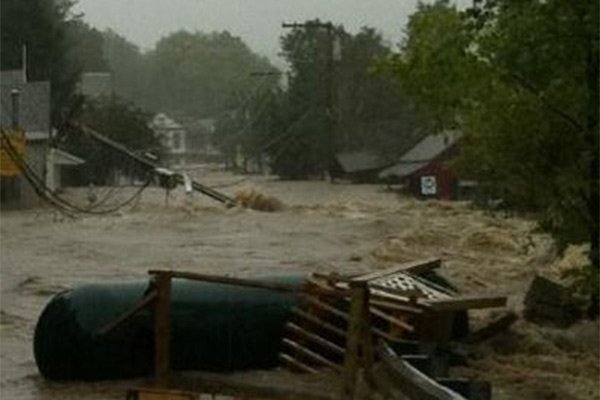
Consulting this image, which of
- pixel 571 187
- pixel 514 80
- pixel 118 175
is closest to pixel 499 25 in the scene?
pixel 514 80

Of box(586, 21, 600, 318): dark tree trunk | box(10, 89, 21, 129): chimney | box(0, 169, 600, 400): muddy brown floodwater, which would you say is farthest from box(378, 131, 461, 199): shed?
box(586, 21, 600, 318): dark tree trunk

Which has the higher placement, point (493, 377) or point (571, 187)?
point (571, 187)

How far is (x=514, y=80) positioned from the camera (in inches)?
664

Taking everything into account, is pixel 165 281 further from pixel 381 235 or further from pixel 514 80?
pixel 381 235

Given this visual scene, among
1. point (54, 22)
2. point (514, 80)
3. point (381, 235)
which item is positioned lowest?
point (381, 235)

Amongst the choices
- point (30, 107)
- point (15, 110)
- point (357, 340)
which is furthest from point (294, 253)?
point (30, 107)

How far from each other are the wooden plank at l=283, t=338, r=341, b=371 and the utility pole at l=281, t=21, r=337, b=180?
A: 70415 millimetres

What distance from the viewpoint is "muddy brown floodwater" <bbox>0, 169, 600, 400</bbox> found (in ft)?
55.2

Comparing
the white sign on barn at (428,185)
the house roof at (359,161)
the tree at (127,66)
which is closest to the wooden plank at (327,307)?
the white sign on barn at (428,185)

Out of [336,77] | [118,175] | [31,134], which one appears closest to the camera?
[31,134]

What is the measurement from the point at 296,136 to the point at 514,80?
77.2 metres

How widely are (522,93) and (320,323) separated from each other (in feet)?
11.9

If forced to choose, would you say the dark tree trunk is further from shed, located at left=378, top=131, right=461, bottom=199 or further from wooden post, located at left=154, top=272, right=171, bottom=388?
shed, located at left=378, top=131, right=461, bottom=199

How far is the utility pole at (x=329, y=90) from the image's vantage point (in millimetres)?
89125
